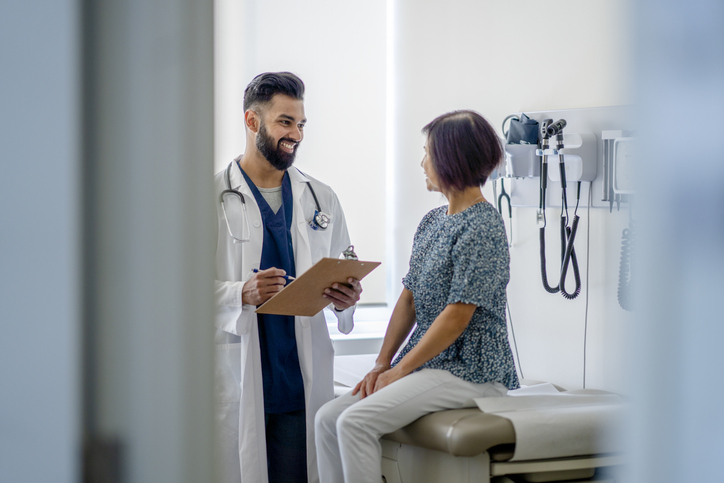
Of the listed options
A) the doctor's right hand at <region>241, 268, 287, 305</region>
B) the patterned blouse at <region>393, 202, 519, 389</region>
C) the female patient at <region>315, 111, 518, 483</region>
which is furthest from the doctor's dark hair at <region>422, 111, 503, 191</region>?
the doctor's right hand at <region>241, 268, 287, 305</region>

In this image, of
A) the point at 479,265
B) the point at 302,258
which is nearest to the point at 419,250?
the point at 479,265

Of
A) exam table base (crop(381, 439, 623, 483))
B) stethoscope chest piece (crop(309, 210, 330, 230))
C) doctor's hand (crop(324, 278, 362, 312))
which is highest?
stethoscope chest piece (crop(309, 210, 330, 230))

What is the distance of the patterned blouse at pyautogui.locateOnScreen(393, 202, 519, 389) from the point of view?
179cm

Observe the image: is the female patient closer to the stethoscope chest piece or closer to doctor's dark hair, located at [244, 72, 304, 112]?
the stethoscope chest piece

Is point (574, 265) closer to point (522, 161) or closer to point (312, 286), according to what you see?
point (522, 161)

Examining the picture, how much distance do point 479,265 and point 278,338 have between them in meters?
0.71

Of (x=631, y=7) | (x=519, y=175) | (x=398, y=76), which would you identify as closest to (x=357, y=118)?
(x=398, y=76)

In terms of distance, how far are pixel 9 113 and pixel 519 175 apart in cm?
220

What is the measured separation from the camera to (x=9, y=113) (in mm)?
496

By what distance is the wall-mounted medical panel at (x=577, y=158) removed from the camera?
232 cm

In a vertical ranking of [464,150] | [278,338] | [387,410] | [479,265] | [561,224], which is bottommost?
[387,410]

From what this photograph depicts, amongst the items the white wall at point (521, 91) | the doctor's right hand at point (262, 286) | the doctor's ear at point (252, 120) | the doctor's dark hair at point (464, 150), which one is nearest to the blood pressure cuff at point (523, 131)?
the white wall at point (521, 91)

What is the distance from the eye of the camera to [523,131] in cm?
244

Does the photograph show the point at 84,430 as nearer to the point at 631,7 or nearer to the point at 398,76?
the point at 631,7
